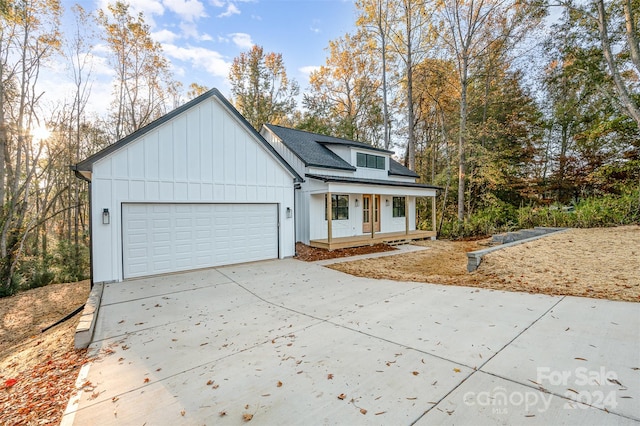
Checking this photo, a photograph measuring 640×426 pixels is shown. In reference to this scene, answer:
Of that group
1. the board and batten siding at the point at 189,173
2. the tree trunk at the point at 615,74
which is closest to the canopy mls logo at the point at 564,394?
the board and batten siding at the point at 189,173

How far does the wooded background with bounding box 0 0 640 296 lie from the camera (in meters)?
11.2

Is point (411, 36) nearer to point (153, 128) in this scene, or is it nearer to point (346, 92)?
point (346, 92)

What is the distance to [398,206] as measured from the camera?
1559cm

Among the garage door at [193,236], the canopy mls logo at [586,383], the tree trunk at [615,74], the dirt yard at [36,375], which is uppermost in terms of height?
the tree trunk at [615,74]

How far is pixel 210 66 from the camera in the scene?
1675 centimetres

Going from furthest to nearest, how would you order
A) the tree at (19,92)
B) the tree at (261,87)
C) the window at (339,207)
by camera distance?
the tree at (261,87) → the window at (339,207) → the tree at (19,92)

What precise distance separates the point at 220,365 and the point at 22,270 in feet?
38.4

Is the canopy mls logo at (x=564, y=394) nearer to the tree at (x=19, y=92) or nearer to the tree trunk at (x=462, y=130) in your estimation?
the tree at (x=19, y=92)

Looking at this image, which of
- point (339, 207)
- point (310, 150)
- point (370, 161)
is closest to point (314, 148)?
point (310, 150)

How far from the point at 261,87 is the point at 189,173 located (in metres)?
16.5

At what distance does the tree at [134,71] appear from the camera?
14445 mm

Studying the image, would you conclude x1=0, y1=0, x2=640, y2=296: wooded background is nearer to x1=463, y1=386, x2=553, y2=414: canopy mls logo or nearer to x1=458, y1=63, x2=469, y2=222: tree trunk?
x1=458, y1=63, x2=469, y2=222: tree trunk

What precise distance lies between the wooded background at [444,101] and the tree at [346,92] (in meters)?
0.15

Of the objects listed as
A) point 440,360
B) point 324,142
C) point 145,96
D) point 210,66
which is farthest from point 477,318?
point 145,96
